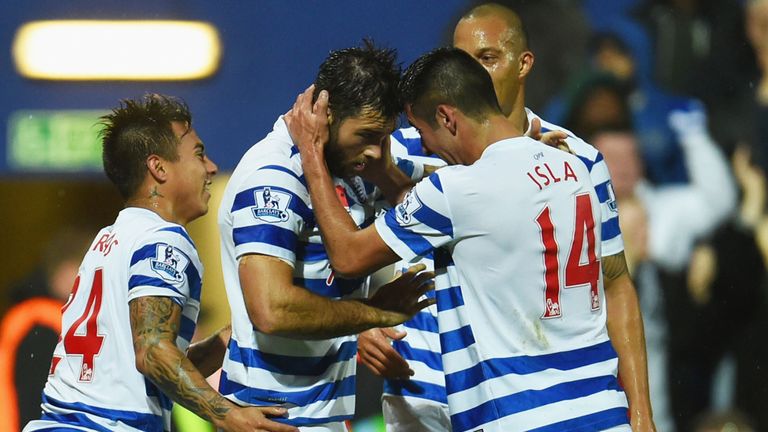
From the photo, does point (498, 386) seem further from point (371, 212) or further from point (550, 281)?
point (371, 212)

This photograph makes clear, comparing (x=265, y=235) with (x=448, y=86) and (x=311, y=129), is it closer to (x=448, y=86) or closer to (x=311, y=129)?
(x=311, y=129)

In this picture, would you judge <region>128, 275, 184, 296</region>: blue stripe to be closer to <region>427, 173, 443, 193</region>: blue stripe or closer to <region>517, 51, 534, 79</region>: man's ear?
<region>427, 173, 443, 193</region>: blue stripe

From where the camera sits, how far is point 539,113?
5449 mm

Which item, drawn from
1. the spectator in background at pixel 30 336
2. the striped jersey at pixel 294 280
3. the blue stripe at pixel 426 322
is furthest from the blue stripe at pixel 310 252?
the spectator in background at pixel 30 336

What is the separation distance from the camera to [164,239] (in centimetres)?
310

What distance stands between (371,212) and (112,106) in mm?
2271

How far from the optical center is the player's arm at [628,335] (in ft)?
11.3

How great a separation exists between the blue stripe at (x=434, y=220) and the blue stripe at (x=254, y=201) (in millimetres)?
324

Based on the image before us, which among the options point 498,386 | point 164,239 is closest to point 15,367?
point 164,239

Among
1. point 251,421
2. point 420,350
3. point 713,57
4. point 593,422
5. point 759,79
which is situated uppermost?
point 713,57

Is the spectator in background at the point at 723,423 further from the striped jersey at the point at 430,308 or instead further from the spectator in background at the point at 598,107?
the striped jersey at the point at 430,308

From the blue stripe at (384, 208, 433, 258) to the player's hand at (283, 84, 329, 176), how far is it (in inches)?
9.6

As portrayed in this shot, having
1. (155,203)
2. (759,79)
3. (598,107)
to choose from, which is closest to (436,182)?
(155,203)

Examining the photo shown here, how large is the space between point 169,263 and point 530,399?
3.32 ft
